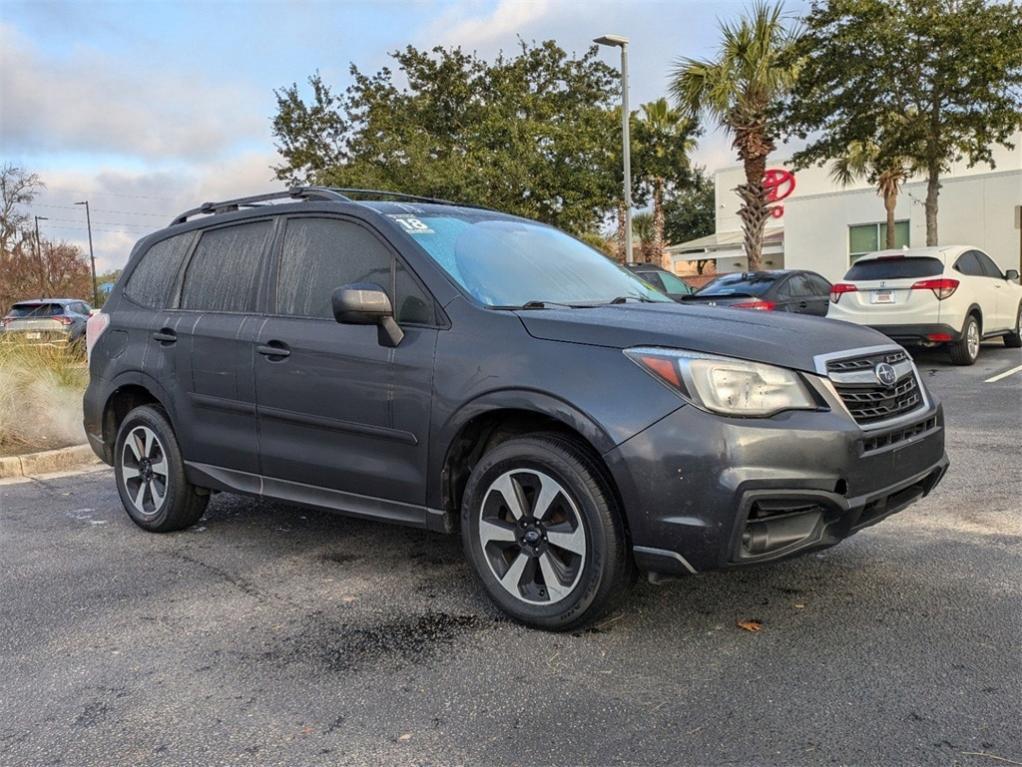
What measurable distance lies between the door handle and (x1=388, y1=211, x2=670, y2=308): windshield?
32.6 inches

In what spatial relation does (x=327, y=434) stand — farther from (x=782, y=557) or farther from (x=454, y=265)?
(x=782, y=557)

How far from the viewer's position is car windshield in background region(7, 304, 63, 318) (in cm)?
2212

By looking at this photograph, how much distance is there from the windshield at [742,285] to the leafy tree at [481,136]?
9904 mm

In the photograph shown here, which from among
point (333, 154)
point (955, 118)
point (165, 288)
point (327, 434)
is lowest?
point (327, 434)

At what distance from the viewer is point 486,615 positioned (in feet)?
11.9

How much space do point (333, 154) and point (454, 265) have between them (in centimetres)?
2847

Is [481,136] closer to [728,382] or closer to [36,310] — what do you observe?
[36,310]

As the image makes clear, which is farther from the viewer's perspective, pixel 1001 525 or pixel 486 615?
pixel 1001 525

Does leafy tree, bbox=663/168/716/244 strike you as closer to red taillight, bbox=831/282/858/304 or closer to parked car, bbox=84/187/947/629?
red taillight, bbox=831/282/858/304

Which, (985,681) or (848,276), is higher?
(848,276)

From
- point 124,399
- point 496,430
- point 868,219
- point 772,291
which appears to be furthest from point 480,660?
point 868,219

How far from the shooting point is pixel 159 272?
5254 mm

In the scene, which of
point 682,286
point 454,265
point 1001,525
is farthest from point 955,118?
point 454,265

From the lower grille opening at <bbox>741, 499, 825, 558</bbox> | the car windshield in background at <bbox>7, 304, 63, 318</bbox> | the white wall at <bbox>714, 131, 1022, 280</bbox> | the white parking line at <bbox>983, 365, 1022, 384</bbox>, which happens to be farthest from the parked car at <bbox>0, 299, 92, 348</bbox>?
the white wall at <bbox>714, 131, 1022, 280</bbox>
